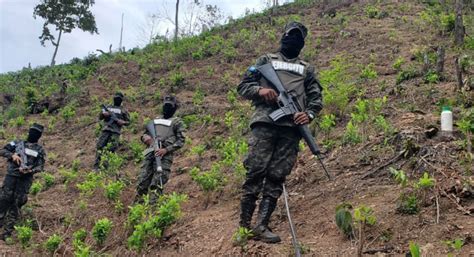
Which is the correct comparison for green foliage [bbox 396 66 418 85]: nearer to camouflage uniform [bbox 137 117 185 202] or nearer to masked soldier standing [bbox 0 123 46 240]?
camouflage uniform [bbox 137 117 185 202]

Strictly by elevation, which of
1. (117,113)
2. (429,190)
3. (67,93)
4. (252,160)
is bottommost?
(429,190)

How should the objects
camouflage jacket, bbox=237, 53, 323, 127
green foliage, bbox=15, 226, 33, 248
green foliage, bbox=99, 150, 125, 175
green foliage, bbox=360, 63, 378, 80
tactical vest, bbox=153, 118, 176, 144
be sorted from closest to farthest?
1. camouflage jacket, bbox=237, 53, 323, 127
2. green foliage, bbox=15, 226, 33, 248
3. tactical vest, bbox=153, 118, 176, 144
4. green foliage, bbox=99, 150, 125, 175
5. green foliage, bbox=360, 63, 378, 80

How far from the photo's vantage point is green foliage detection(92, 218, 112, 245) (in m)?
5.04

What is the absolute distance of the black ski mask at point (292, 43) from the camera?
4.17 meters

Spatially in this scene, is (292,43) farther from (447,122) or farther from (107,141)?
(107,141)

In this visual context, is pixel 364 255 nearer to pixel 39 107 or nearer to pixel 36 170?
pixel 36 170

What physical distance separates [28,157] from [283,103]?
4309mm

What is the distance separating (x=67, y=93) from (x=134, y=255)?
12.3m

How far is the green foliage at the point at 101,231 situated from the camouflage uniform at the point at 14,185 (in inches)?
80.9

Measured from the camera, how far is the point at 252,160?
4.04m

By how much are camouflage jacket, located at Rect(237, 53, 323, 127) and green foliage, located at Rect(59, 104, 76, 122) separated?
10.9m

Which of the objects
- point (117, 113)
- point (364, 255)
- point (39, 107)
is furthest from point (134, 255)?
point (39, 107)

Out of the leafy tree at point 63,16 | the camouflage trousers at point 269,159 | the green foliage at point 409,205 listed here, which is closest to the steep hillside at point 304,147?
the green foliage at point 409,205

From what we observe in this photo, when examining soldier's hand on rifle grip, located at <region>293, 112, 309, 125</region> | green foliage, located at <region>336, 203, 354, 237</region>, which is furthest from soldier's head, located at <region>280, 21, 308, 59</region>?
green foliage, located at <region>336, 203, 354, 237</region>
